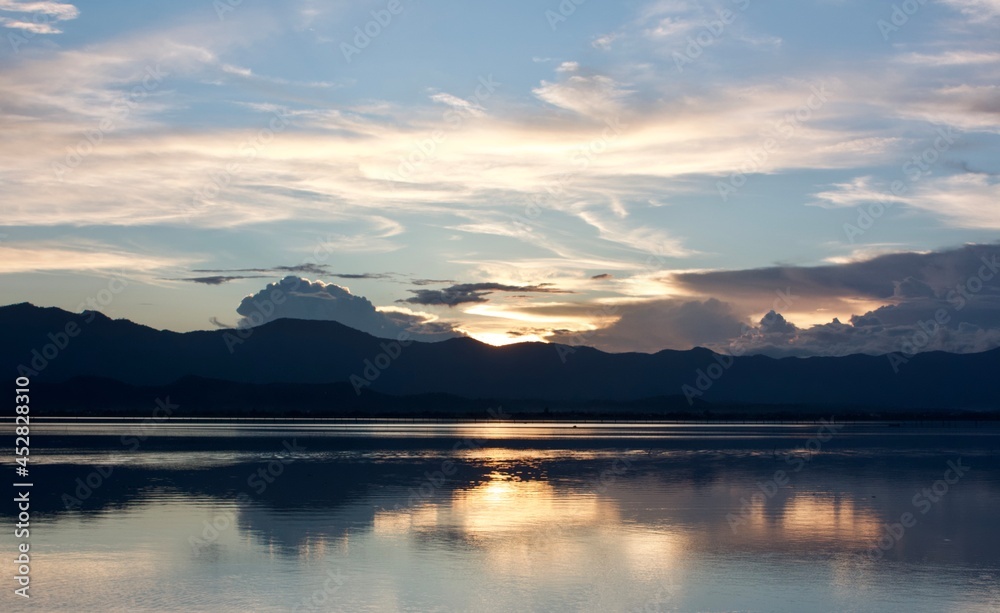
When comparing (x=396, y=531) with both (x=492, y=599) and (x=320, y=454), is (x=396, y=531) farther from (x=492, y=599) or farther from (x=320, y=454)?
(x=320, y=454)

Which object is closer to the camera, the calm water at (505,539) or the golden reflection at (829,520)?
the calm water at (505,539)

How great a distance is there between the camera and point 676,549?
25547 mm

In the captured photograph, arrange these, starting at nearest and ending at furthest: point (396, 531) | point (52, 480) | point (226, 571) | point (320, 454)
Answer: point (226, 571), point (396, 531), point (52, 480), point (320, 454)

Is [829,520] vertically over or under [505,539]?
under

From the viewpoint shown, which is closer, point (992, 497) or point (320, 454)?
point (992, 497)

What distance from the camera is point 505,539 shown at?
2712 cm

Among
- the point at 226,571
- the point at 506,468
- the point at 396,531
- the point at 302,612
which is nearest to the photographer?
the point at 302,612

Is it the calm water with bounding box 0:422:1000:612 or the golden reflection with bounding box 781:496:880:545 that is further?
the golden reflection with bounding box 781:496:880:545

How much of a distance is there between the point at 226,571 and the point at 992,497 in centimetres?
2918

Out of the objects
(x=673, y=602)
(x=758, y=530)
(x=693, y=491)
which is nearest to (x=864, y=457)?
(x=693, y=491)

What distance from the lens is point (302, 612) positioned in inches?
735

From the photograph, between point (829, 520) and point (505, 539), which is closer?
point (505, 539)

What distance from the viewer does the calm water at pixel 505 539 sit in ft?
66.1

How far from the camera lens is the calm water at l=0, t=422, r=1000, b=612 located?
794 inches
